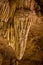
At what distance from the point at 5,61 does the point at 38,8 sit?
1949 millimetres

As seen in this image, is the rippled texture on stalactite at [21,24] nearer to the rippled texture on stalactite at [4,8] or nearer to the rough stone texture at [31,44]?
the rough stone texture at [31,44]

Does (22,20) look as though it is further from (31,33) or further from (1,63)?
(1,63)

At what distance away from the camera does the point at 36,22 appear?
300 cm

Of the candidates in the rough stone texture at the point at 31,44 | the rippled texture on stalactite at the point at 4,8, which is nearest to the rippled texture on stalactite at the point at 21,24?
the rough stone texture at the point at 31,44

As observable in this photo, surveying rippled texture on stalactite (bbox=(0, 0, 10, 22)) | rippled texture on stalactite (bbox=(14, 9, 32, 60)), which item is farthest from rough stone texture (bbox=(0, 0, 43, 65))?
rippled texture on stalactite (bbox=(0, 0, 10, 22))

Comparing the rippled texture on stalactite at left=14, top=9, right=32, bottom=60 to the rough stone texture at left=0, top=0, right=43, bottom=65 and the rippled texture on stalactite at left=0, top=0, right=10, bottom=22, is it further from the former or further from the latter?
the rippled texture on stalactite at left=0, top=0, right=10, bottom=22

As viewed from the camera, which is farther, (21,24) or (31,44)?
(31,44)

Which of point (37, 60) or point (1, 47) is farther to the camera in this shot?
point (37, 60)

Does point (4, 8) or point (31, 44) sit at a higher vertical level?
point (4, 8)

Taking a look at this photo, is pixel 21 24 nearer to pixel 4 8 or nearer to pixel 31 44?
pixel 4 8

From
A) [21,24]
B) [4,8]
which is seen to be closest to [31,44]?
[21,24]

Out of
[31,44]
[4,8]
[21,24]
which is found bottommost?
[31,44]

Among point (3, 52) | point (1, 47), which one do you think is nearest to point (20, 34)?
point (1, 47)

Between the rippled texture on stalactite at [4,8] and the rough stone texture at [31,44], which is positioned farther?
the rough stone texture at [31,44]
